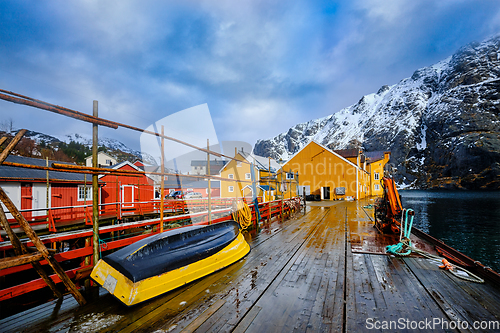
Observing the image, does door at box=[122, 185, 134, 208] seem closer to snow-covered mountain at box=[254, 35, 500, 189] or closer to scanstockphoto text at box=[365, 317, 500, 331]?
scanstockphoto text at box=[365, 317, 500, 331]

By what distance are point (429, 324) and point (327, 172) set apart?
2673 centimetres

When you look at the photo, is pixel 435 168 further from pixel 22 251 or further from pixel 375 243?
pixel 22 251

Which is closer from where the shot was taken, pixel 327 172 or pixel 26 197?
pixel 26 197

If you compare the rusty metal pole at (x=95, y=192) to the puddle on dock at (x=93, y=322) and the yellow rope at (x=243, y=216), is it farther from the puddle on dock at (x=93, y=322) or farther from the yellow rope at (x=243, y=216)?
the yellow rope at (x=243, y=216)

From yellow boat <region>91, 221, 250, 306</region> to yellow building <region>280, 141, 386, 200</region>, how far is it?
2258cm

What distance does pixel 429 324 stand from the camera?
258 centimetres

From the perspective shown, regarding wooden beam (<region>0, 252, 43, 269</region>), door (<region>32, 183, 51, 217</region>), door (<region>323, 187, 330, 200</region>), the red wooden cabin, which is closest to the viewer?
wooden beam (<region>0, 252, 43, 269</region>)

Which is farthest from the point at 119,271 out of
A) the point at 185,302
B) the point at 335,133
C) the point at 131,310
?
the point at 335,133

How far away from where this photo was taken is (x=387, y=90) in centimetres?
18325

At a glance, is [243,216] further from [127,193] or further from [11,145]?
[127,193]

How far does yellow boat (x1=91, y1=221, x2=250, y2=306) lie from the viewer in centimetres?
294

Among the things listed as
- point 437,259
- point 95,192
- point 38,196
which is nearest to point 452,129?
point 437,259

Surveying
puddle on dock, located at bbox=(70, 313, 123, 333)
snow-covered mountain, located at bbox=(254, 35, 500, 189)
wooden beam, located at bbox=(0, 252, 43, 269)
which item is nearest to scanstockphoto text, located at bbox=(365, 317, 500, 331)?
puddle on dock, located at bbox=(70, 313, 123, 333)

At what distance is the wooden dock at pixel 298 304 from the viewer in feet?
8.42
